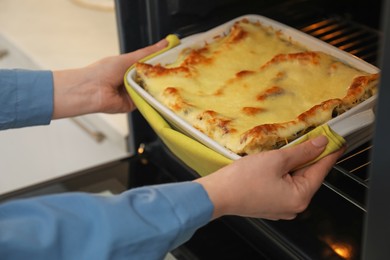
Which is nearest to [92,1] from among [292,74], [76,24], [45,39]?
[76,24]

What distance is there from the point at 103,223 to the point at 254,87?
323 mm

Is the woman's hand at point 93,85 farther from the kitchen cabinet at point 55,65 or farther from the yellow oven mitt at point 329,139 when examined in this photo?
the yellow oven mitt at point 329,139

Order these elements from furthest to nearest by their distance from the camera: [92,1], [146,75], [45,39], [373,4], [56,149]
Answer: [92,1], [45,39], [56,149], [373,4], [146,75]

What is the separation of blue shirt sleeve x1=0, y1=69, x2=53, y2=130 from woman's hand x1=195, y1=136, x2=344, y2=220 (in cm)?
35

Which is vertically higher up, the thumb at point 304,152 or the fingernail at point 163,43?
the fingernail at point 163,43

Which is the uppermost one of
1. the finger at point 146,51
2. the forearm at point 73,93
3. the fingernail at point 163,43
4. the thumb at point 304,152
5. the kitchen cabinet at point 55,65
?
the fingernail at point 163,43

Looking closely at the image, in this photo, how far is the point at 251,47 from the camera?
3.10ft

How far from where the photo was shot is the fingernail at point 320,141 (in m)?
0.71

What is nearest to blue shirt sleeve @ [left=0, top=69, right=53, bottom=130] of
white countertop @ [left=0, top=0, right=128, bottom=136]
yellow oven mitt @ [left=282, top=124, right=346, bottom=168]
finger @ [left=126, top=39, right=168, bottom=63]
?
finger @ [left=126, top=39, right=168, bottom=63]

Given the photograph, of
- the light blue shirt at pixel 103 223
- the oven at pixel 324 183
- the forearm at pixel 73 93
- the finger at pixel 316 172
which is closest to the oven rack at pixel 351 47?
the oven at pixel 324 183

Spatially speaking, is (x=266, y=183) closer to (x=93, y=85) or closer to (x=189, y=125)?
(x=189, y=125)

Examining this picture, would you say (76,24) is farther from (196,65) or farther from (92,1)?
(196,65)

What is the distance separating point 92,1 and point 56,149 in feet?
1.74

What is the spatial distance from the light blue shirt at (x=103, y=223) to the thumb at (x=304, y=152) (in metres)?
0.10
